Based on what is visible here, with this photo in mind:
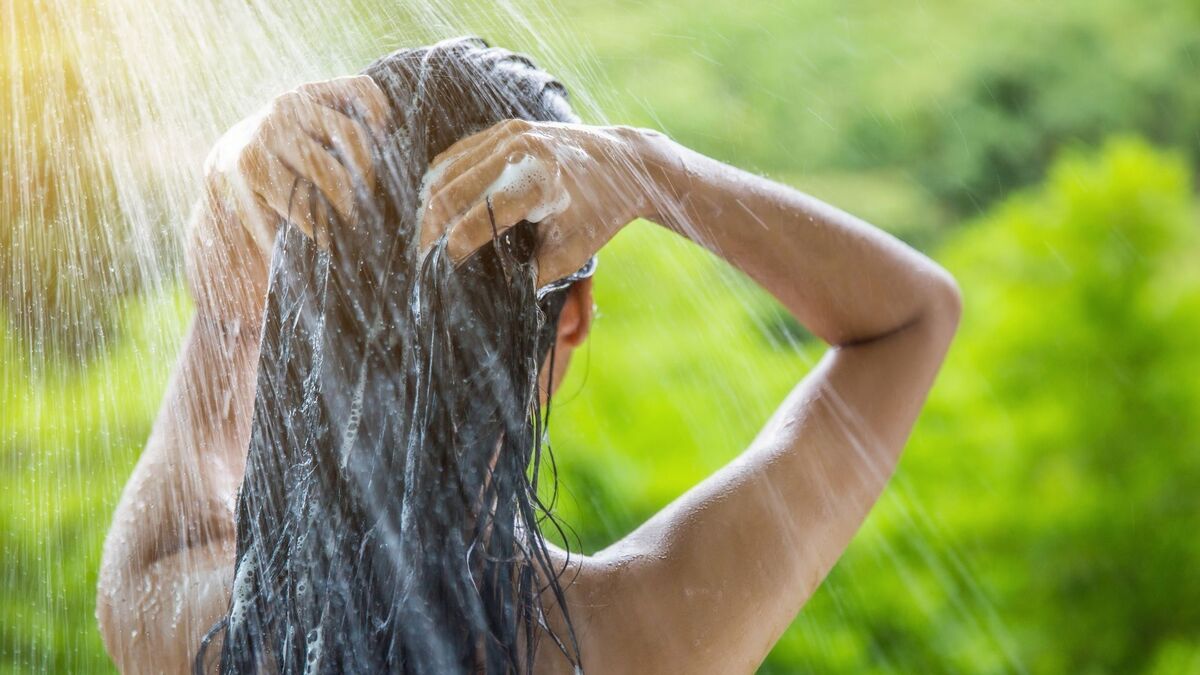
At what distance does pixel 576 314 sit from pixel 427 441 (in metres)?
0.20

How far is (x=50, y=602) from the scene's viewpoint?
9.95ft

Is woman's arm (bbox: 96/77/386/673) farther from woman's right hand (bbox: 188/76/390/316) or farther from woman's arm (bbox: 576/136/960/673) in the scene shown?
woman's arm (bbox: 576/136/960/673)

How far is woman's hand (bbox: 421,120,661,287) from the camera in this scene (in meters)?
0.69

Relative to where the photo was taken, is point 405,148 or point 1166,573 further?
point 1166,573

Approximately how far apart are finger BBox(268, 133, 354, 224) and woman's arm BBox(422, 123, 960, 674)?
0.06m

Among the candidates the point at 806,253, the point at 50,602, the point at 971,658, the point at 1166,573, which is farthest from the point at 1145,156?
the point at 50,602

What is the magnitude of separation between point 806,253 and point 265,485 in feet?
1.54

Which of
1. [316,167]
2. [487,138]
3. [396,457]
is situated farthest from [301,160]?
[396,457]

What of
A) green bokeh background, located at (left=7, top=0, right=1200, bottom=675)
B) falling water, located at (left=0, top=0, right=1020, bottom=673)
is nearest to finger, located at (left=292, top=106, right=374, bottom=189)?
falling water, located at (left=0, top=0, right=1020, bottom=673)

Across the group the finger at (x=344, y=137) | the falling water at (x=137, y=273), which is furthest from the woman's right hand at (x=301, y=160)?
the falling water at (x=137, y=273)

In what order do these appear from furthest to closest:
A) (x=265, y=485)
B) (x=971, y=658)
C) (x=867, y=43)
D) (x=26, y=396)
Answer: (x=867, y=43)
(x=26, y=396)
(x=971, y=658)
(x=265, y=485)

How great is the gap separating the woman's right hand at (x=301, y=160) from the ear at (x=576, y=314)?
221 mm

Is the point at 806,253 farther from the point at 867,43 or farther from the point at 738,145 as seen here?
the point at 867,43

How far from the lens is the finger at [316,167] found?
68 centimetres
